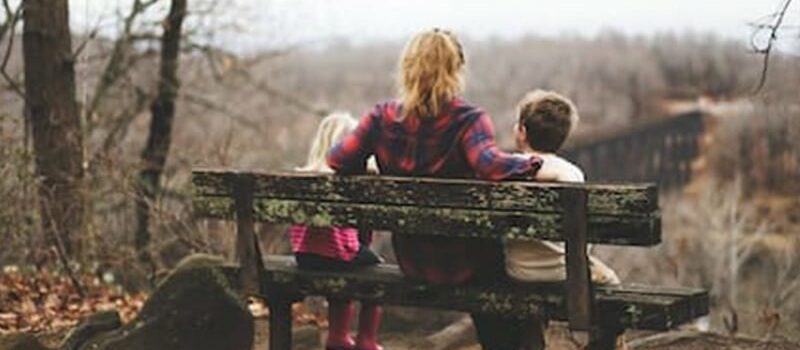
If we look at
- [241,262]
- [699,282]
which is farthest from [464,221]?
[699,282]

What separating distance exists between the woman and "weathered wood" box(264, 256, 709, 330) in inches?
3.7

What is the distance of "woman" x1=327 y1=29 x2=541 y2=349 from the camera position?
5.96 metres

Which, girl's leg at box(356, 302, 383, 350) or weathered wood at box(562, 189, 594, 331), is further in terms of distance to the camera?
girl's leg at box(356, 302, 383, 350)

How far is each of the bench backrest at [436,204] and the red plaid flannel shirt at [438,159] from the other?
0.47 feet

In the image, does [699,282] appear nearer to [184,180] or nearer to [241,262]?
[184,180]

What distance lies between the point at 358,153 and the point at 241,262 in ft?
2.93

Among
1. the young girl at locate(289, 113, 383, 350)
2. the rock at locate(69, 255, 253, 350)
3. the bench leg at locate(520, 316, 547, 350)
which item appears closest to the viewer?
the bench leg at locate(520, 316, 547, 350)

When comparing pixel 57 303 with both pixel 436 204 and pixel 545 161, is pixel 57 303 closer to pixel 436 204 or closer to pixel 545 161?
pixel 436 204

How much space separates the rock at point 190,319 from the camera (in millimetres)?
7309

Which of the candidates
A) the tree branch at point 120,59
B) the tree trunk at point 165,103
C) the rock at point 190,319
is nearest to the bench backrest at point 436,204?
the rock at point 190,319

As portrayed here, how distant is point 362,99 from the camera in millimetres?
50250

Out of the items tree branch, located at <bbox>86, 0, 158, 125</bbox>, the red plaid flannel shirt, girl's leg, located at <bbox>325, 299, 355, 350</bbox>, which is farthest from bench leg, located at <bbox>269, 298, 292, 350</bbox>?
tree branch, located at <bbox>86, 0, 158, 125</bbox>

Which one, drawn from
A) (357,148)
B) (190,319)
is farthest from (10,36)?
(357,148)

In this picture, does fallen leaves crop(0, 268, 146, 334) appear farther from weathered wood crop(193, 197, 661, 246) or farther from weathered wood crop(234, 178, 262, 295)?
weathered wood crop(193, 197, 661, 246)
